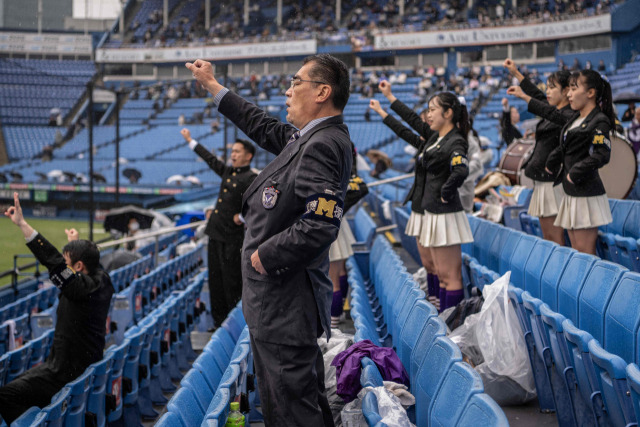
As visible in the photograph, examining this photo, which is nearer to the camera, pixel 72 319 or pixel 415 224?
pixel 72 319

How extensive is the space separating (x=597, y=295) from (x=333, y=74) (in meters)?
1.25

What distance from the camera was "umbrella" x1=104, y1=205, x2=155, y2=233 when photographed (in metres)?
9.14

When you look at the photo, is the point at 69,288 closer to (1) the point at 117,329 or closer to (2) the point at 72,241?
(2) the point at 72,241

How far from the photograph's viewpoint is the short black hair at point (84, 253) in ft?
11.1

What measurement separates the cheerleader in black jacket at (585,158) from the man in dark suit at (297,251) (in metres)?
1.93

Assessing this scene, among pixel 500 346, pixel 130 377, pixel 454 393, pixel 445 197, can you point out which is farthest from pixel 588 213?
pixel 130 377

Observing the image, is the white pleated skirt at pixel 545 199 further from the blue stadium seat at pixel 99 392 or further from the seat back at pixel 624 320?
the blue stadium seat at pixel 99 392

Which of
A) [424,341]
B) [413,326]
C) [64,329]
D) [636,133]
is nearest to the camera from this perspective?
[424,341]

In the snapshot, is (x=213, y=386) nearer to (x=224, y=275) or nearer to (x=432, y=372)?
(x=432, y=372)

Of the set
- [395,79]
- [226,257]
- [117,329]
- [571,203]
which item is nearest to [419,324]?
[571,203]

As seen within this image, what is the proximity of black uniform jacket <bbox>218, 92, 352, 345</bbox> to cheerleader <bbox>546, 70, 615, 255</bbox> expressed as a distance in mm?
1943

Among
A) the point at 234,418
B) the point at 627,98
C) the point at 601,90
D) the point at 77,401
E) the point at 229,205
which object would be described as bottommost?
the point at 77,401

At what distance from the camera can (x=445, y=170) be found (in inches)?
134

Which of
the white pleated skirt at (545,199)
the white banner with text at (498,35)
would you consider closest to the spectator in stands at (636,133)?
the white pleated skirt at (545,199)
